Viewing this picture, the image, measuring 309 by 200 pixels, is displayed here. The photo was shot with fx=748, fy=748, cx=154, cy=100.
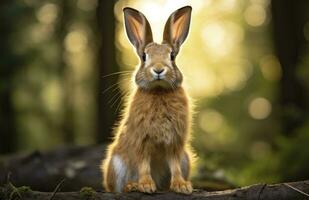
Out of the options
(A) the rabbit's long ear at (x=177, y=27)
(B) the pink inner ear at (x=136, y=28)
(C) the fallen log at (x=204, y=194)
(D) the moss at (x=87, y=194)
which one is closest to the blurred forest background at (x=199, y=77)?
(A) the rabbit's long ear at (x=177, y=27)

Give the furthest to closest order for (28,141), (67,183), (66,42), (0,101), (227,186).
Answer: (28,141) → (66,42) → (0,101) → (67,183) → (227,186)

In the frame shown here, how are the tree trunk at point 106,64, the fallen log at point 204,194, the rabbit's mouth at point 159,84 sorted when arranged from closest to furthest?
the fallen log at point 204,194 < the rabbit's mouth at point 159,84 < the tree trunk at point 106,64

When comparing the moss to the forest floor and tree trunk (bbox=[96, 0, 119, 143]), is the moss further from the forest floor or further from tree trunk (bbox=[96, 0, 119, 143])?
tree trunk (bbox=[96, 0, 119, 143])

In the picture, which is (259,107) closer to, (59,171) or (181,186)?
(59,171)

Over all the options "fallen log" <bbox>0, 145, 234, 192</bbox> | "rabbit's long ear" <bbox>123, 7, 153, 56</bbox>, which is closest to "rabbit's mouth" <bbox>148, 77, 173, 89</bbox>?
"rabbit's long ear" <bbox>123, 7, 153, 56</bbox>

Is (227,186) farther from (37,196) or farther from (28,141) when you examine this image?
(28,141)

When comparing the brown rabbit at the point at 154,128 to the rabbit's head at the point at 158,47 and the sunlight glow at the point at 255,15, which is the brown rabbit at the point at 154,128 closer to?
the rabbit's head at the point at 158,47

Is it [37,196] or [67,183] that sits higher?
[37,196]

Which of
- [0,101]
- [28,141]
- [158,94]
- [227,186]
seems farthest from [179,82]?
[28,141]
